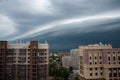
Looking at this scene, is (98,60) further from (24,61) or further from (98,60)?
(24,61)

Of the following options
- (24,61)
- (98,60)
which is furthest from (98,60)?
(24,61)

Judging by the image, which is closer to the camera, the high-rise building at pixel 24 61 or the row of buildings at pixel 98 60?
the row of buildings at pixel 98 60

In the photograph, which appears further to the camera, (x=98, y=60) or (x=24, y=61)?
(x=24, y=61)

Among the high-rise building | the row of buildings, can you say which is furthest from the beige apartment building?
the high-rise building

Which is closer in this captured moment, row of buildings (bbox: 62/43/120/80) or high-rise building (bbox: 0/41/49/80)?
row of buildings (bbox: 62/43/120/80)

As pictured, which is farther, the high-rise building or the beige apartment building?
the high-rise building

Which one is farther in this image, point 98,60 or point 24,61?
point 24,61

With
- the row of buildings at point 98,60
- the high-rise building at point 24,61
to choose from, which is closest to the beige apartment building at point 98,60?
the row of buildings at point 98,60

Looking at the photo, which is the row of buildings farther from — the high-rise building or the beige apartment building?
the high-rise building

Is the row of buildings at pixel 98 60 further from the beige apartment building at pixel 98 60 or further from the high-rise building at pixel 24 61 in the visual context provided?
the high-rise building at pixel 24 61
